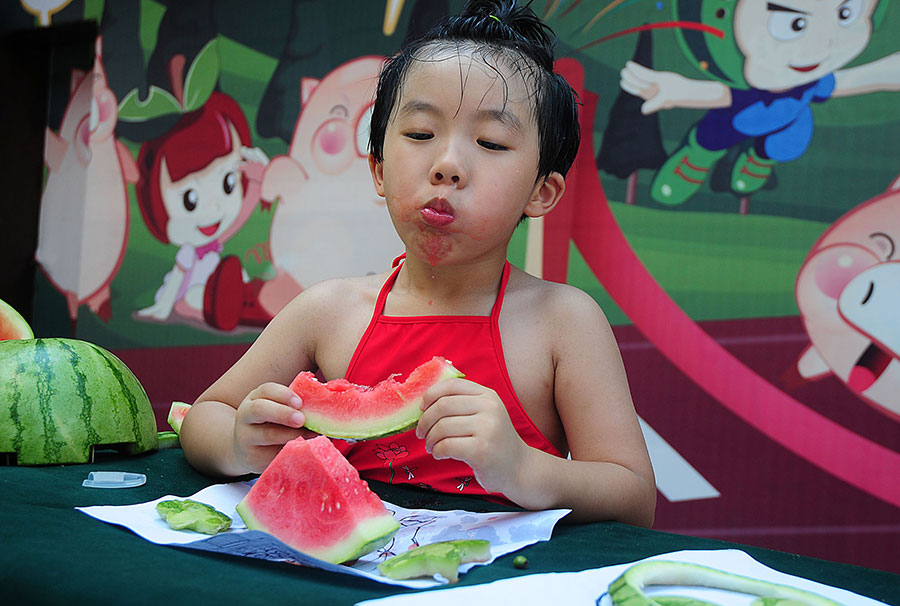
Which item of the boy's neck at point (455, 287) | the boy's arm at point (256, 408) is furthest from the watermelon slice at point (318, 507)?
the boy's neck at point (455, 287)

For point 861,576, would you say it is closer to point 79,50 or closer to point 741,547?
point 741,547

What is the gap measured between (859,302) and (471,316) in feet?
5.57

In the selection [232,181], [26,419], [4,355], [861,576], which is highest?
[232,181]

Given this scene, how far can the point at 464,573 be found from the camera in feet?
3.00

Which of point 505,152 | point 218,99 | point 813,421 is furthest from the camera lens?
point 218,99

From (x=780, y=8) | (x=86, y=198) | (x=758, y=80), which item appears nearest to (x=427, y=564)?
(x=758, y=80)

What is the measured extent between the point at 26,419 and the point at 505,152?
98cm

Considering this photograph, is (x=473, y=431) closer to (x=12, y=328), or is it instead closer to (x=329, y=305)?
(x=329, y=305)

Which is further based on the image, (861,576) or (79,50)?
(79,50)

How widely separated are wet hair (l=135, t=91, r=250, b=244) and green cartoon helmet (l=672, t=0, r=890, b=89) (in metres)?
2.17

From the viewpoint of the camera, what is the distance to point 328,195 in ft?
12.6

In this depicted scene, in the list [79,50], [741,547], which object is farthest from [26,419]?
[79,50]

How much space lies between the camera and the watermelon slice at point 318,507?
0.97 metres

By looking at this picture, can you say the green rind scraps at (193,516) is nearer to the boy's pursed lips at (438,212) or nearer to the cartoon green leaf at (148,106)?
the boy's pursed lips at (438,212)
